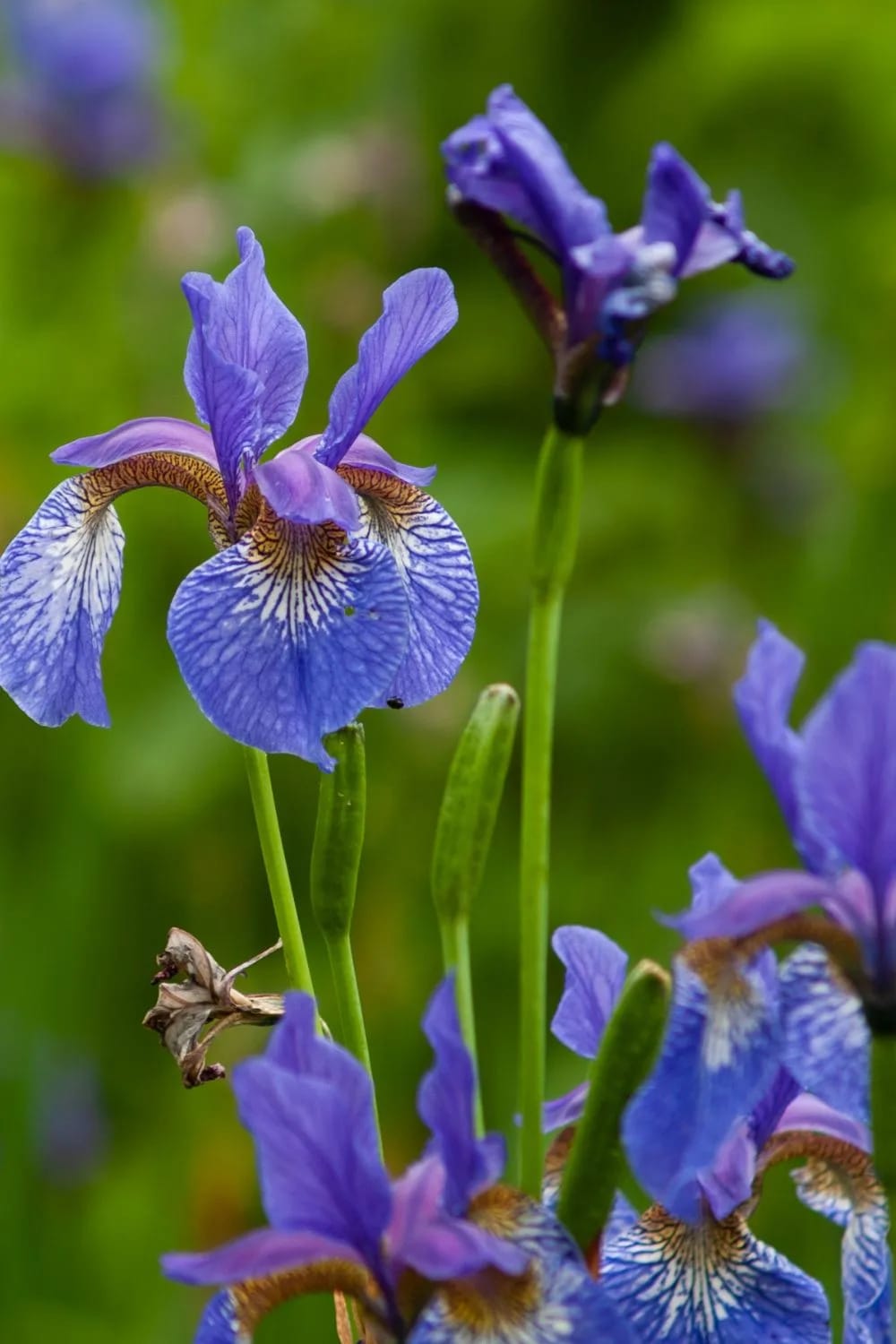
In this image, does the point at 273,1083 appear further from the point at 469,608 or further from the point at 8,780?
the point at 8,780

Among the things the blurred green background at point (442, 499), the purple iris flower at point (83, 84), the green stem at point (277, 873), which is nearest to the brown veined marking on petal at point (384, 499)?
the green stem at point (277, 873)

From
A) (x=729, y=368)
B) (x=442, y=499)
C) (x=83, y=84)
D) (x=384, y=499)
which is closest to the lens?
(x=384, y=499)

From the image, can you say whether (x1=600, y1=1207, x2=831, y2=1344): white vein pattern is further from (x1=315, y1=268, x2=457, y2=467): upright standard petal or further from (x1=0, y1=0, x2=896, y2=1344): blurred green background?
(x1=0, y1=0, x2=896, y2=1344): blurred green background

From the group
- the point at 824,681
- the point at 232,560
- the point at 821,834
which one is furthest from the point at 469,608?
the point at 824,681

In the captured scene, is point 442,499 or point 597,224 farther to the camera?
point 442,499

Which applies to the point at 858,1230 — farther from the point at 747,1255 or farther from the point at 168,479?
the point at 168,479

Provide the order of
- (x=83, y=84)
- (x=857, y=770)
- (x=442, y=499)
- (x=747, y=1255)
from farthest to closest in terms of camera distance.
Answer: (x=83, y=84) < (x=442, y=499) < (x=747, y=1255) < (x=857, y=770)

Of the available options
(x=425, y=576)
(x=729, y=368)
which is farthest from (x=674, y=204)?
(x=729, y=368)
